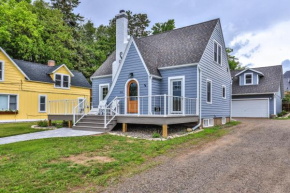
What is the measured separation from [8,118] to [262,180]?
17054 mm

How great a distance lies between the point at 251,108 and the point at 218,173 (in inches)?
757

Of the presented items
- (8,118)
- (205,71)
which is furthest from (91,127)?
(8,118)

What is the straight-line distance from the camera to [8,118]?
15.2 meters

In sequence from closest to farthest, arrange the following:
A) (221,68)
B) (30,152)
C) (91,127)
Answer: (30,152) < (91,127) < (221,68)

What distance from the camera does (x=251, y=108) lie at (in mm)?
20781

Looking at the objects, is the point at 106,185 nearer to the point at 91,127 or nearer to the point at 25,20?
the point at 91,127

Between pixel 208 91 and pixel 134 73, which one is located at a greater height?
pixel 134 73

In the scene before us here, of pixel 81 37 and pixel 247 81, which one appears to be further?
pixel 81 37

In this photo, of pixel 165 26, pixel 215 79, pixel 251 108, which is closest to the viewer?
pixel 215 79

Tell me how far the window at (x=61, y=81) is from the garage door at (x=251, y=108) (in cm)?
1789

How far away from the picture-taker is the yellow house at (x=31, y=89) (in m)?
15.3

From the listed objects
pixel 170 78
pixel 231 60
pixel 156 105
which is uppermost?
pixel 231 60

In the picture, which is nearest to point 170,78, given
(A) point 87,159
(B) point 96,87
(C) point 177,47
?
(C) point 177,47

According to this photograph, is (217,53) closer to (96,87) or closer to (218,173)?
(96,87)
